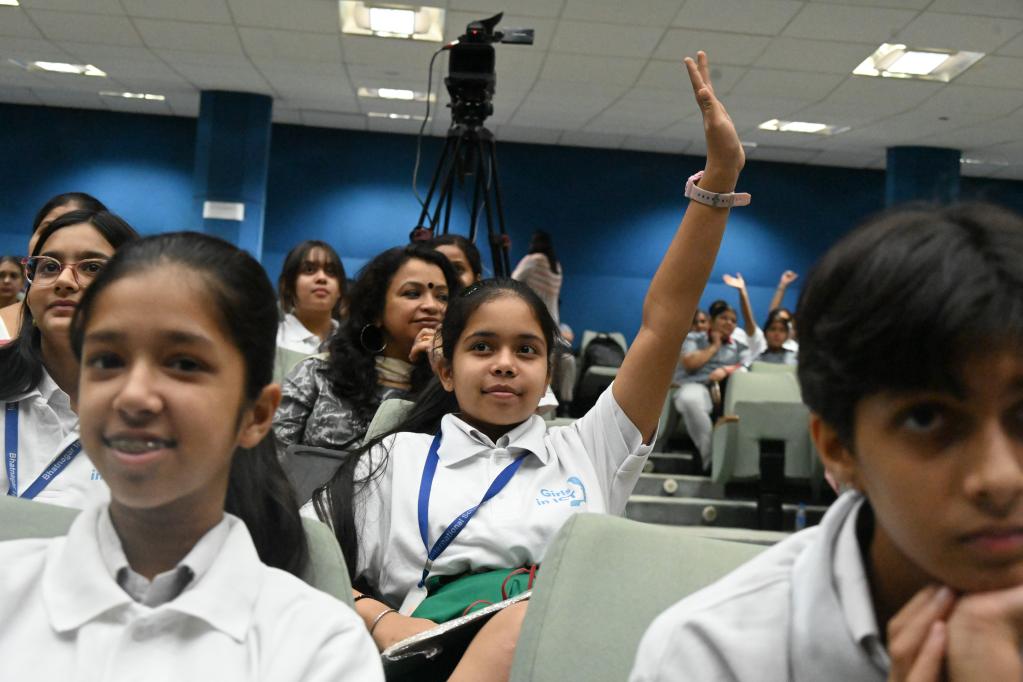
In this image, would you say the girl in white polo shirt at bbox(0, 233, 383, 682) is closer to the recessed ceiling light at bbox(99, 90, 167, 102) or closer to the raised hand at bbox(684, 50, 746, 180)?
the raised hand at bbox(684, 50, 746, 180)

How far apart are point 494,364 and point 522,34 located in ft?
7.00

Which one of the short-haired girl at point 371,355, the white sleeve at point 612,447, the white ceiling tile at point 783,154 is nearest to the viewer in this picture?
the white sleeve at point 612,447

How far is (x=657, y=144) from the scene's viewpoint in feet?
28.7

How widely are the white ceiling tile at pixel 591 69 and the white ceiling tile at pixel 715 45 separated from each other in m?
0.29

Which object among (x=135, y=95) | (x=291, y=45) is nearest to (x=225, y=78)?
(x=291, y=45)

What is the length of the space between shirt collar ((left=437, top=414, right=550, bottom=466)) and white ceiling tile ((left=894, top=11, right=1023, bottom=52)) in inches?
179

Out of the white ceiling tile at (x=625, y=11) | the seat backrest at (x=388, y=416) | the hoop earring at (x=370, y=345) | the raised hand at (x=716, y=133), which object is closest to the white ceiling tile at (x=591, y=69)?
the white ceiling tile at (x=625, y=11)

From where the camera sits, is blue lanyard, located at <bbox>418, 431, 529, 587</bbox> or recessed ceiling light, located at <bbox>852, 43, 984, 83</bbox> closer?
blue lanyard, located at <bbox>418, 431, 529, 587</bbox>

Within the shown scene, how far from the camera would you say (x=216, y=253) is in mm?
989

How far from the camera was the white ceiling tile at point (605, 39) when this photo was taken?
5492mm

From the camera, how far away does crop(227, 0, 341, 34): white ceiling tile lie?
5.41 metres

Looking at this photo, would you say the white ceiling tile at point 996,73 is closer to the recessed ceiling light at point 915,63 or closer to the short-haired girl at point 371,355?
the recessed ceiling light at point 915,63

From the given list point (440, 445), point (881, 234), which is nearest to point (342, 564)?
point (440, 445)

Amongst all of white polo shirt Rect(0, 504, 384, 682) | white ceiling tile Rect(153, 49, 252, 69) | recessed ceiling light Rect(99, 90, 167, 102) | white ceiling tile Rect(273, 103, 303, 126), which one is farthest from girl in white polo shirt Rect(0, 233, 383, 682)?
recessed ceiling light Rect(99, 90, 167, 102)
